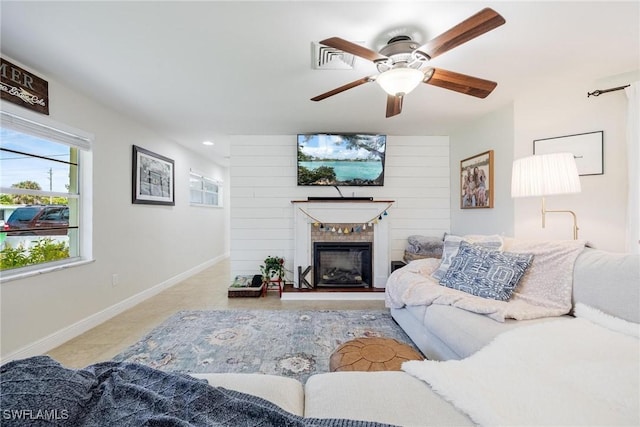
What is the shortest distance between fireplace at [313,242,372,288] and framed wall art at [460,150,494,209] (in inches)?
56.4

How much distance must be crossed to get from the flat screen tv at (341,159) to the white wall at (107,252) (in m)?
2.13

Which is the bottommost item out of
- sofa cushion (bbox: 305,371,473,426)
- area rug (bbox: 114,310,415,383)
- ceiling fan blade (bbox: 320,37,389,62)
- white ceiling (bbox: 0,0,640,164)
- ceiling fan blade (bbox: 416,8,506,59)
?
area rug (bbox: 114,310,415,383)

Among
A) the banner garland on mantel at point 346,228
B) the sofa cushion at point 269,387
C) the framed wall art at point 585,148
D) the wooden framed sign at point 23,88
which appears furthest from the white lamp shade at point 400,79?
the wooden framed sign at point 23,88

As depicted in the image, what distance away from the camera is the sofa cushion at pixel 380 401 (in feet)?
2.70

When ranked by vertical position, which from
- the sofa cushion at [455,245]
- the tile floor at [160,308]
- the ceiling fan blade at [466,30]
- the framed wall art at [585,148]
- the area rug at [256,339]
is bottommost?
the tile floor at [160,308]

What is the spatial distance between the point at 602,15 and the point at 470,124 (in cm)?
196

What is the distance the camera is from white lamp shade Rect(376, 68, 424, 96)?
5.26 feet

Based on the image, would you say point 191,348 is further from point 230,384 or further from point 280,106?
point 280,106

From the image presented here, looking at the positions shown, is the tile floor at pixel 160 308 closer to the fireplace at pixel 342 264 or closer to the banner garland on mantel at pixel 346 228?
the fireplace at pixel 342 264

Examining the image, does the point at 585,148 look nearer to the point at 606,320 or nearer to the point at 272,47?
the point at 606,320

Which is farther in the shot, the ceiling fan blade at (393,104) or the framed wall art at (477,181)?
the framed wall art at (477,181)

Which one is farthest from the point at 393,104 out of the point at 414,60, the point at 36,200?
the point at 36,200

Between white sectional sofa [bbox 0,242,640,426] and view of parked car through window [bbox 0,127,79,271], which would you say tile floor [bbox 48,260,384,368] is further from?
white sectional sofa [bbox 0,242,640,426]

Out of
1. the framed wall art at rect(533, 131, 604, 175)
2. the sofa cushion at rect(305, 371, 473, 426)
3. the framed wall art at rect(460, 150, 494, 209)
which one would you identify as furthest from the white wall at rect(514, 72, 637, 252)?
the sofa cushion at rect(305, 371, 473, 426)
